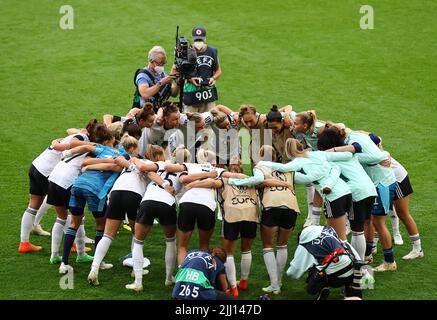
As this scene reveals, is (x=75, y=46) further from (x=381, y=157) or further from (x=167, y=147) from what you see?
(x=381, y=157)

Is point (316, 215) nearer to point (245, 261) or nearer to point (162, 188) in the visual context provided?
point (245, 261)

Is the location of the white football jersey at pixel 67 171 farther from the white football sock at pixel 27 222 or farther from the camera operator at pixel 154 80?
the camera operator at pixel 154 80

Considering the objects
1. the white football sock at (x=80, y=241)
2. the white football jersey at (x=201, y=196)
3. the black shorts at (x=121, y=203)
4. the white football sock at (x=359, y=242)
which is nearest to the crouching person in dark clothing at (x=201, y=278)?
the white football jersey at (x=201, y=196)

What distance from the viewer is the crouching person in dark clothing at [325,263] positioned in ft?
29.4

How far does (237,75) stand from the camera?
56.2ft

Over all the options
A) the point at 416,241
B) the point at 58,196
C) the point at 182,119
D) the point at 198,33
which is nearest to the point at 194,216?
the point at 58,196

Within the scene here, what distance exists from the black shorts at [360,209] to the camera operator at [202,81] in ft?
13.1

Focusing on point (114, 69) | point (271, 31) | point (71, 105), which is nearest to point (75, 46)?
point (114, 69)

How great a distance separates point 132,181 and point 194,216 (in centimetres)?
88

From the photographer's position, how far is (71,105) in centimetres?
1596

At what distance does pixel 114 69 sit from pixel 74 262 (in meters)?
7.87

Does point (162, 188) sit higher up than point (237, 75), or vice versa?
point (237, 75)

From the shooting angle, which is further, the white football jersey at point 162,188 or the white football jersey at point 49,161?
the white football jersey at point 49,161

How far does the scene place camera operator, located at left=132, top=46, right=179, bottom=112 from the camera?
39.1ft
